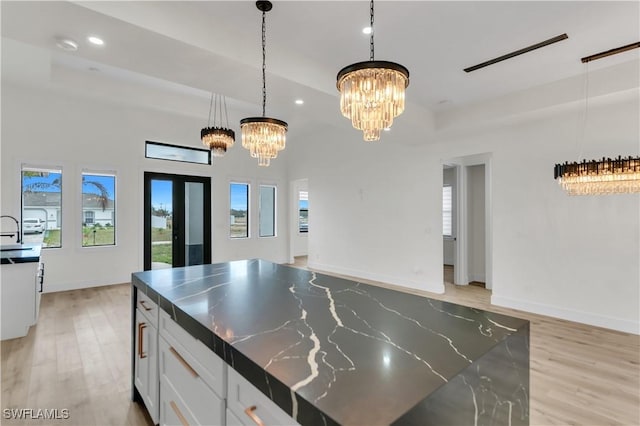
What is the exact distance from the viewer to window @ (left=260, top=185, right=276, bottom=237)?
27.5ft

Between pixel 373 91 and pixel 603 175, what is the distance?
270 centimetres

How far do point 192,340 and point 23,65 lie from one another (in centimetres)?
533

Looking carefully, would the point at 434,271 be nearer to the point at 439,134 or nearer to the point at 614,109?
the point at 439,134

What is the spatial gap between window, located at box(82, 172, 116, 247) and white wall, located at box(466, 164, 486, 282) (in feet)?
23.3

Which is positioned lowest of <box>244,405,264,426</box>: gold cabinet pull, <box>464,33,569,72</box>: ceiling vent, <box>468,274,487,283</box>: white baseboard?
<box>468,274,487,283</box>: white baseboard

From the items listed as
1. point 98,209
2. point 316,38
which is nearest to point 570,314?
point 316,38

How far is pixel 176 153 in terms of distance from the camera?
6859 mm

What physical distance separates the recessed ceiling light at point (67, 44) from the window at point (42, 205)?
3844mm

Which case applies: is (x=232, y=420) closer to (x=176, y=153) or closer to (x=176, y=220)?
(x=176, y=220)

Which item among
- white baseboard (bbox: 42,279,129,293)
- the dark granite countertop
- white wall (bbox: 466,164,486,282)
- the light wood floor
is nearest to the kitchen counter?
the light wood floor

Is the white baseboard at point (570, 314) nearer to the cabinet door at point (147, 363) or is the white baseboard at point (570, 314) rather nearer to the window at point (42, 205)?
the cabinet door at point (147, 363)

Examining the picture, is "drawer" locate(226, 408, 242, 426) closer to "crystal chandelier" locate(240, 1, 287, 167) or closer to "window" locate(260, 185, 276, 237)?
"crystal chandelier" locate(240, 1, 287, 167)

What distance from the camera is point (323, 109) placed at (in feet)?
13.4

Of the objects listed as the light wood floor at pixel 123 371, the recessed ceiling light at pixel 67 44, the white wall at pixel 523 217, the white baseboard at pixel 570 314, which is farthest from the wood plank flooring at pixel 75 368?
the white baseboard at pixel 570 314
